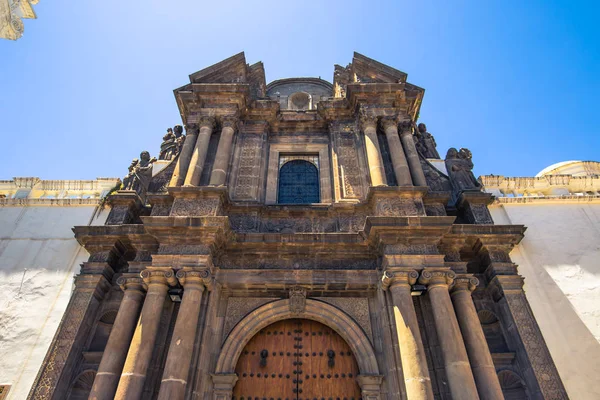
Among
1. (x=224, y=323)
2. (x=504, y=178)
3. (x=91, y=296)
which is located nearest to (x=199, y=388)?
(x=224, y=323)

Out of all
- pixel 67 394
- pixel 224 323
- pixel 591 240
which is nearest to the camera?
pixel 67 394

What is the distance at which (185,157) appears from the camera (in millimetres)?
9969

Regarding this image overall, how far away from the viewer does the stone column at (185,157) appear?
948cm

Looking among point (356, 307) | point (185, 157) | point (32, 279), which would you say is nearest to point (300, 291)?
point (356, 307)

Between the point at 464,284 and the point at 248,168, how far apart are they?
607 cm

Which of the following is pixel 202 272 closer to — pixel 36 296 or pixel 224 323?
pixel 224 323

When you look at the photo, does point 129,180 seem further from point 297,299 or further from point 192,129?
point 297,299

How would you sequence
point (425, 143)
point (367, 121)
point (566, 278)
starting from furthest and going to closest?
point (425, 143)
point (367, 121)
point (566, 278)

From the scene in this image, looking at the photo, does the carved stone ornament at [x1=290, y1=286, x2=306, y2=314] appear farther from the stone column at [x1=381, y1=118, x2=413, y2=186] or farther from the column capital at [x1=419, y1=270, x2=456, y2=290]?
the stone column at [x1=381, y1=118, x2=413, y2=186]

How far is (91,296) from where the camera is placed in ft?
25.3

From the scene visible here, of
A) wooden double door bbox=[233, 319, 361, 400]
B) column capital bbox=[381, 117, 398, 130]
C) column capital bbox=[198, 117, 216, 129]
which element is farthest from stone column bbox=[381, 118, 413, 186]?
column capital bbox=[198, 117, 216, 129]

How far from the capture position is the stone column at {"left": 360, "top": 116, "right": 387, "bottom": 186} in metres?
9.17

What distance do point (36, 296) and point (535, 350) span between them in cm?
1050

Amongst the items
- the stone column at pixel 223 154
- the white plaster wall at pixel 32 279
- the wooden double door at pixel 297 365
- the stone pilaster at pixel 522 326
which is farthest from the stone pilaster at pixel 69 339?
the stone pilaster at pixel 522 326
